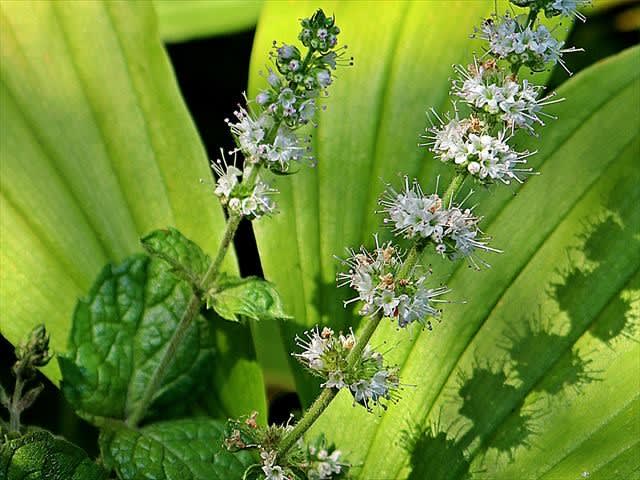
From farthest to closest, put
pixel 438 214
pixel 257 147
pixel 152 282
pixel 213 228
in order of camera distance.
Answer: pixel 213 228, pixel 152 282, pixel 257 147, pixel 438 214

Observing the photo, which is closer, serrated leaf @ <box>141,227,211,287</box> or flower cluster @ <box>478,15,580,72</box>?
flower cluster @ <box>478,15,580,72</box>

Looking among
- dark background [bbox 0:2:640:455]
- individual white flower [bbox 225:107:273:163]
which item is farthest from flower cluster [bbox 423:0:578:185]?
dark background [bbox 0:2:640:455]

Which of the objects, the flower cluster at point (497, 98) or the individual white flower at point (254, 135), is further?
the individual white flower at point (254, 135)

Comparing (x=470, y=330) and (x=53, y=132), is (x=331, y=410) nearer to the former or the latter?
(x=470, y=330)

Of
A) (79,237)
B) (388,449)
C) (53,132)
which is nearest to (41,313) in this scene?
(79,237)

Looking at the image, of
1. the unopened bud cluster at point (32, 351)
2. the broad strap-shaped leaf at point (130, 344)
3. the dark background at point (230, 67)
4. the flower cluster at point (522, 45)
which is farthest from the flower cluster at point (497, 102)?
the dark background at point (230, 67)

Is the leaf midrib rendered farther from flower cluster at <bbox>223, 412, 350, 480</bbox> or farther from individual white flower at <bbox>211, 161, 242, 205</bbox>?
individual white flower at <bbox>211, 161, 242, 205</bbox>

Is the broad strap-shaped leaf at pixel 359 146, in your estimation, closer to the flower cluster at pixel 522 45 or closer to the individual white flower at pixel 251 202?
the individual white flower at pixel 251 202
